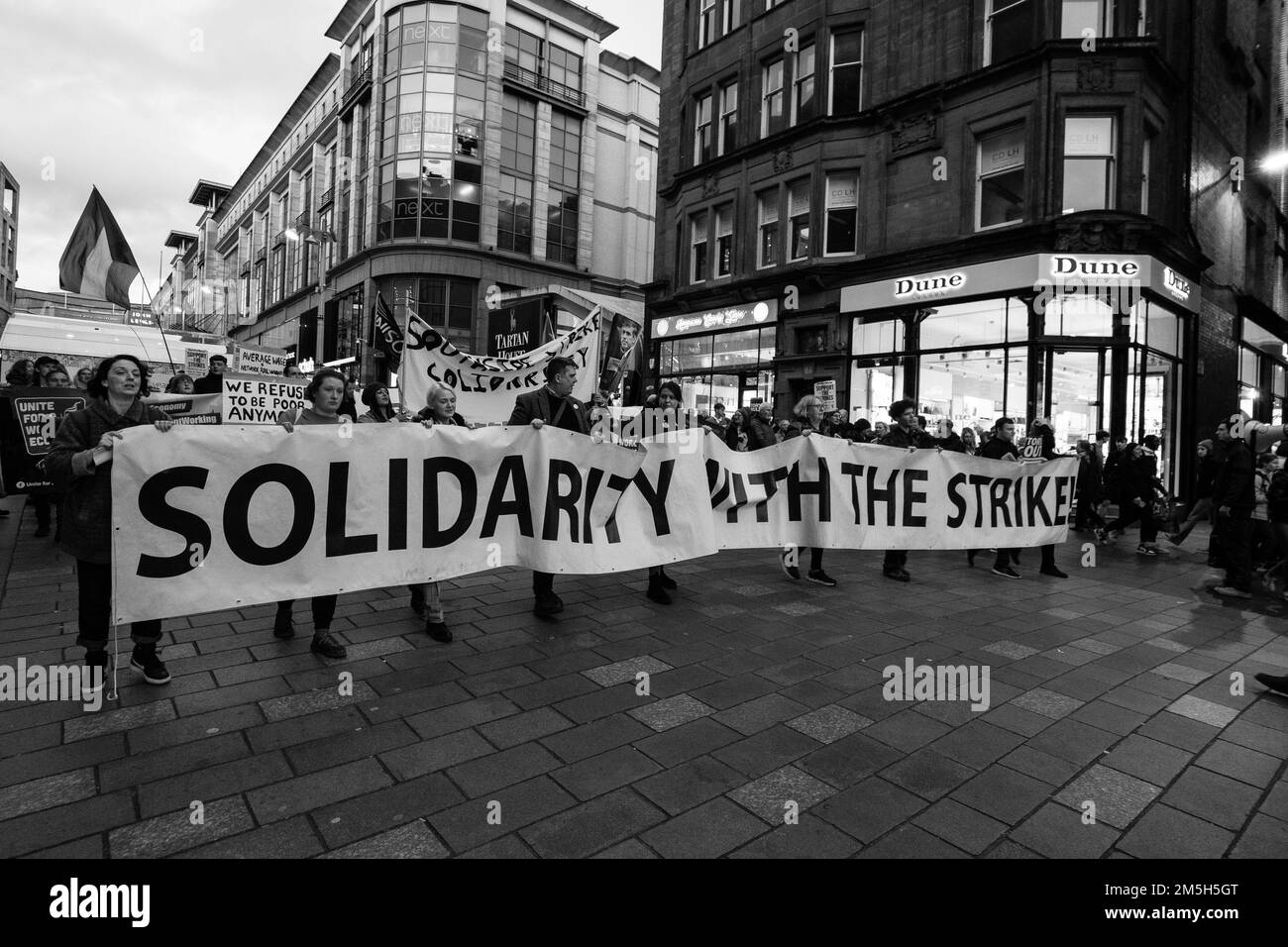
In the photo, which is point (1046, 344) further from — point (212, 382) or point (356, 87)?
point (356, 87)

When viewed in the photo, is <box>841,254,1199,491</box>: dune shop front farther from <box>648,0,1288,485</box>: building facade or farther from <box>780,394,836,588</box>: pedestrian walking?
<box>780,394,836,588</box>: pedestrian walking

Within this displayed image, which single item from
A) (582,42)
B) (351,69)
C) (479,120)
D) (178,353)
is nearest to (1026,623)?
(178,353)

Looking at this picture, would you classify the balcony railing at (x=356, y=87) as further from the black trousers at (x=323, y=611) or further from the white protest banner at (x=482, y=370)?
the black trousers at (x=323, y=611)

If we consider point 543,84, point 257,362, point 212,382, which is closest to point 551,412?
point 212,382

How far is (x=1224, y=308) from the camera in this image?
18.4m

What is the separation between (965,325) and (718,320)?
782 cm

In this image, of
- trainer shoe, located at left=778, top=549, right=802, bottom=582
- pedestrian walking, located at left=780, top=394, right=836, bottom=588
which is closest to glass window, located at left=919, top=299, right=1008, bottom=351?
pedestrian walking, located at left=780, top=394, right=836, bottom=588

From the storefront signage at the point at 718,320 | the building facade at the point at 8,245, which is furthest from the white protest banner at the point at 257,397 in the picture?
the building facade at the point at 8,245

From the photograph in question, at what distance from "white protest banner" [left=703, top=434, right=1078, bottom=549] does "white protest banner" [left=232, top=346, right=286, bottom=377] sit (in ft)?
39.5

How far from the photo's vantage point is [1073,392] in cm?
1487

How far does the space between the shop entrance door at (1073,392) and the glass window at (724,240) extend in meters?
10.4

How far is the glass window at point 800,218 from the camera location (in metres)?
19.7

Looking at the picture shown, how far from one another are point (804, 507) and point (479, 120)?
3529 cm

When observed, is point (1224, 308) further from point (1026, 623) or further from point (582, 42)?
point (582, 42)
